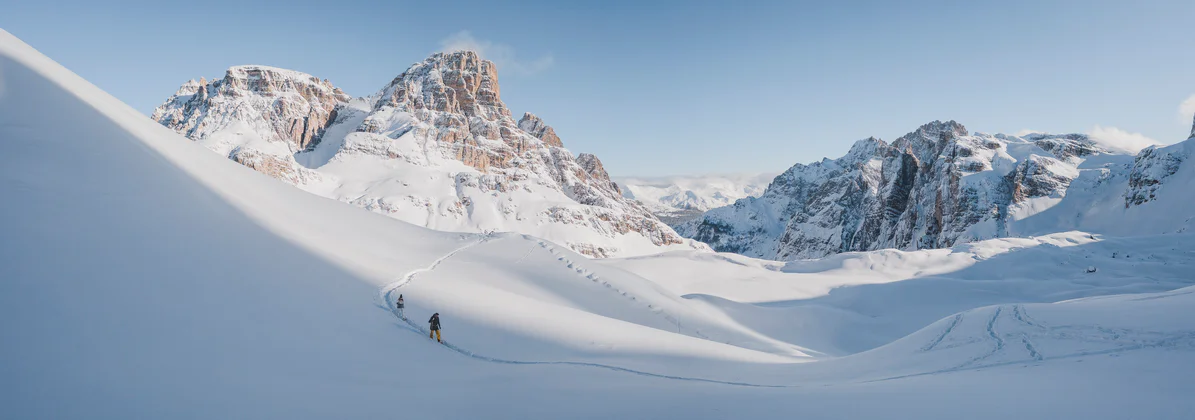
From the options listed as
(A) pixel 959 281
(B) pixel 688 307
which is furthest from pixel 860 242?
(B) pixel 688 307

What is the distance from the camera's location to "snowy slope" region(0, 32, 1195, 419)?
680cm

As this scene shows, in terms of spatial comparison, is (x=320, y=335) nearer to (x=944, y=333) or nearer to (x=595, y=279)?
(x=944, y=333)

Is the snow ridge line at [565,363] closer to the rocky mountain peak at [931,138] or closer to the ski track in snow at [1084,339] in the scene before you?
the ski track in snow at [1084,339]

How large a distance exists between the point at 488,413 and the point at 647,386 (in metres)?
3.39

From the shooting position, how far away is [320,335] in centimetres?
1073

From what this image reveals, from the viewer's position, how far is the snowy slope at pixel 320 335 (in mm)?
6801

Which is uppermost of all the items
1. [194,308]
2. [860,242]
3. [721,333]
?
[860,242]

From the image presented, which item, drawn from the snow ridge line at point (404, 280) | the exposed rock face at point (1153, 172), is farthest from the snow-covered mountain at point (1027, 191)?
the snow ridge line at point (404, 280)

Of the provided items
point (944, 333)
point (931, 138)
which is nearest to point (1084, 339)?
point (944, 333)

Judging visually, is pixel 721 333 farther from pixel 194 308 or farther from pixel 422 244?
pixel 194 308

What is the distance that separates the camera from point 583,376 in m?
10.9

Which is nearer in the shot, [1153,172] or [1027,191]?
[1153,172]

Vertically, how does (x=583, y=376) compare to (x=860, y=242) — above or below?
below

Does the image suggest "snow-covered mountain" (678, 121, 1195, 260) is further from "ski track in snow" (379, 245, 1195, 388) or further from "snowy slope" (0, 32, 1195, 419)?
"snowy slope" (0, 32, 1195, 419)
